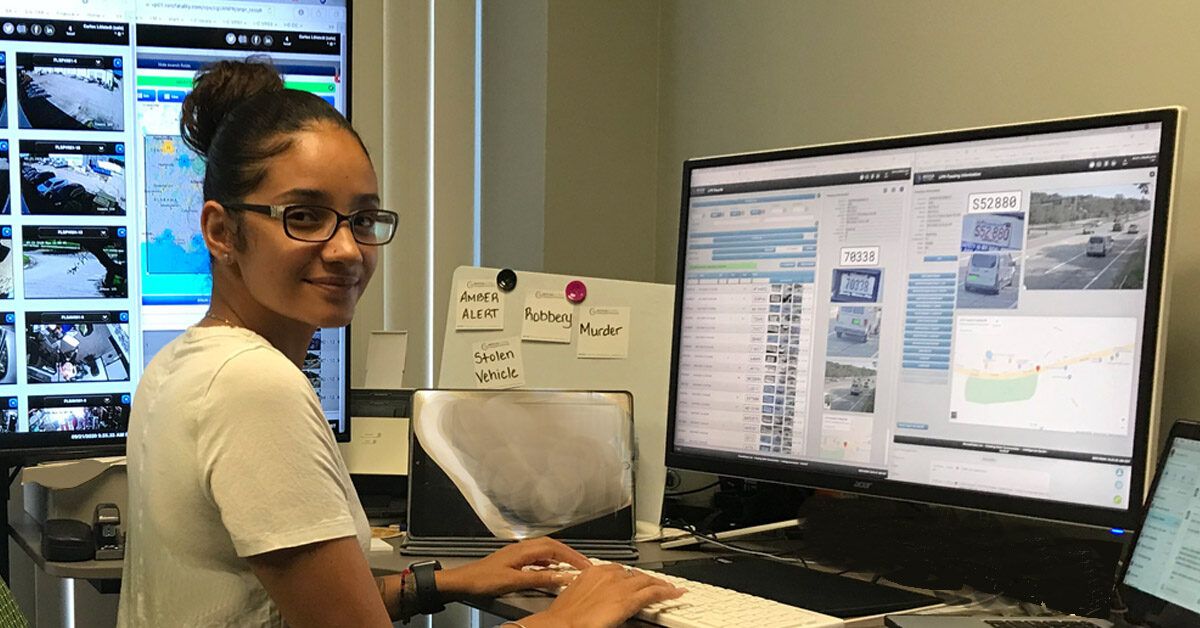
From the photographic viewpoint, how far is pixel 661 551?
1.66 m

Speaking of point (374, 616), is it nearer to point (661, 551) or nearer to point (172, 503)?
point (172, 503)

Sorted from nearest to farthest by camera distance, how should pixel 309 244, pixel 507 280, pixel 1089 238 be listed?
pixel 309 244 → pixel 1089 238 → pixel 507 280

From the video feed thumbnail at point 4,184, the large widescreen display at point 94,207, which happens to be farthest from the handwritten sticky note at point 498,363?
the video feed thumbnail at point 4,184

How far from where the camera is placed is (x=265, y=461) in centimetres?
105

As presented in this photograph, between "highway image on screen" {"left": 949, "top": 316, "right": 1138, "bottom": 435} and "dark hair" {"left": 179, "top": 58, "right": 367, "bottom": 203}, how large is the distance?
776mm

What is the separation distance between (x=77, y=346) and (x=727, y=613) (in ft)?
3.95

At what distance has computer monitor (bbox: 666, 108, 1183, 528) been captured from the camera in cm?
128

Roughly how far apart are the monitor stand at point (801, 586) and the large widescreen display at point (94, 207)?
2.58ft

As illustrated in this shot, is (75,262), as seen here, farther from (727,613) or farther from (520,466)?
(727,613)

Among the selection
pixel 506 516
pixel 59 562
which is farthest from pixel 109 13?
pixel 506 516

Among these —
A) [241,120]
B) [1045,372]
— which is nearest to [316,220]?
[241,120]

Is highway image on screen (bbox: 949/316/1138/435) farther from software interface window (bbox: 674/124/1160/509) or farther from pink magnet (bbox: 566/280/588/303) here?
pink magnet (bbox: 566/280/588/303)

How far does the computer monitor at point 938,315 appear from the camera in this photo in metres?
1.28

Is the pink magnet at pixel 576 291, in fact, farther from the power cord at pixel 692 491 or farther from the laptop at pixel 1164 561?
the laptop at pixel 1164 561
